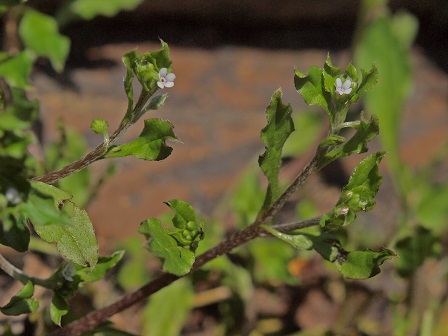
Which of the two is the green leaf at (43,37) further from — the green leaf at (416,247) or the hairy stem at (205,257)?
the green leaf at (416,247)

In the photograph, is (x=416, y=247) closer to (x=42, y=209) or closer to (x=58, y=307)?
(x=58, y=307)

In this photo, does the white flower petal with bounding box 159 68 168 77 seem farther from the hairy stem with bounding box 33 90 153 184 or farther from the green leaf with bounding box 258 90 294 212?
the green leaf with bounding box 258 90 294 212

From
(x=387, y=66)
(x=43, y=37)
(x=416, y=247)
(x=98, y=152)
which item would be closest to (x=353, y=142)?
(x=98, y=152)

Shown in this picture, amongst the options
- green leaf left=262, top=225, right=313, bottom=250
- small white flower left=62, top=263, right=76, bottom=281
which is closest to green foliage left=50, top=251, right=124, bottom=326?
small white flower left=62, top=263, right=76, bottom=281

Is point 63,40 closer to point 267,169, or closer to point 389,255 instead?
point 267,169

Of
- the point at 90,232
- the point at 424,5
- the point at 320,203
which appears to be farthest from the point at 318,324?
the point at 424,5
